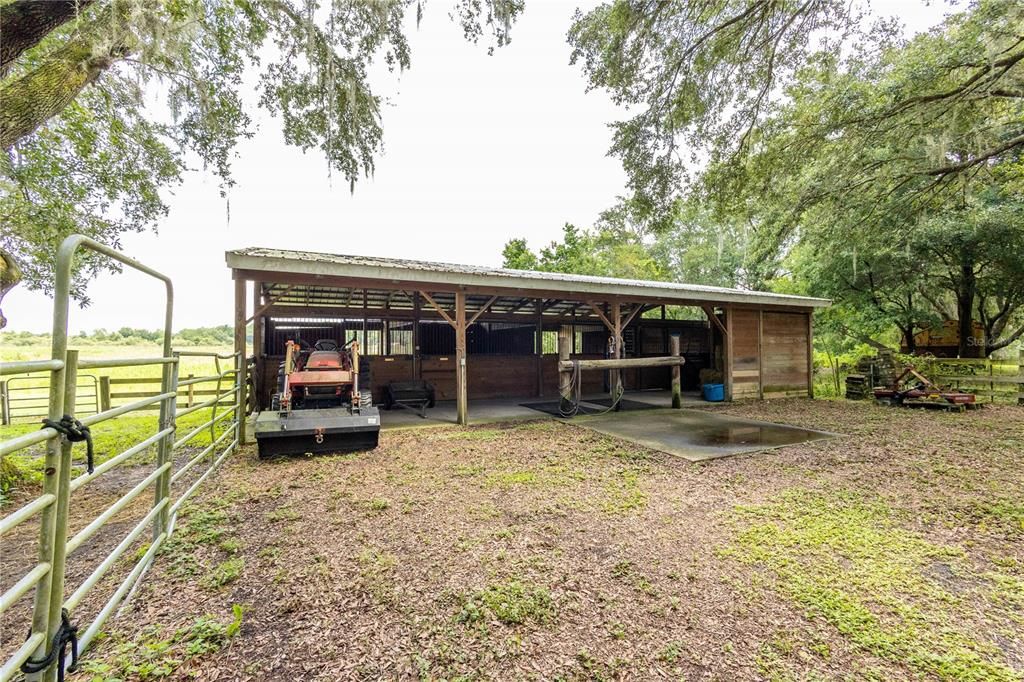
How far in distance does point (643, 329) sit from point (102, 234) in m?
11.9

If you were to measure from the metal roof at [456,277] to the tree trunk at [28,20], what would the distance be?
2193mm

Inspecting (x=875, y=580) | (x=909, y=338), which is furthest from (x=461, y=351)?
(x=909, y=338)

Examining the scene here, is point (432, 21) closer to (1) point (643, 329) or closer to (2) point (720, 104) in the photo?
(2) point (720, 104)

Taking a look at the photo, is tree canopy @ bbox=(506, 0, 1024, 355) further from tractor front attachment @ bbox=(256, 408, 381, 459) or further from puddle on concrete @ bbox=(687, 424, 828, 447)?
tractor front attachment @ bbox=(256, 408, 381, 459)

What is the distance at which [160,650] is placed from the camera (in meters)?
1.74

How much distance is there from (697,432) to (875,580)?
3.87 m

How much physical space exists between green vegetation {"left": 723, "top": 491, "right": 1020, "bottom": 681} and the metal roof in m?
4.61

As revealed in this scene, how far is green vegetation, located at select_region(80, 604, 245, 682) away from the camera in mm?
1609

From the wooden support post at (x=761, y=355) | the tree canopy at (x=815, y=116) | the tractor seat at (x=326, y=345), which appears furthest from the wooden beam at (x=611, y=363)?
the tractor seat at (x=326, y=345)

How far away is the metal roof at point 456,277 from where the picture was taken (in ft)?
16.9

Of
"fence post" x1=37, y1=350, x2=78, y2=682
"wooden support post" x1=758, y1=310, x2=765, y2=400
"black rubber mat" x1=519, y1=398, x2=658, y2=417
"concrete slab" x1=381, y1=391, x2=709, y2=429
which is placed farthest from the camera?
"wooden support post" x1=758, y1=310, x2=765, y2=400

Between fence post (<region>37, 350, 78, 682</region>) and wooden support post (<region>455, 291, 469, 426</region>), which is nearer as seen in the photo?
fence post (<region>37, 350, 78, 682</region>)

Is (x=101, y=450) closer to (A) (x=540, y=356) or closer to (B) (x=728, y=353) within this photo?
(A) (x=540, y=356)

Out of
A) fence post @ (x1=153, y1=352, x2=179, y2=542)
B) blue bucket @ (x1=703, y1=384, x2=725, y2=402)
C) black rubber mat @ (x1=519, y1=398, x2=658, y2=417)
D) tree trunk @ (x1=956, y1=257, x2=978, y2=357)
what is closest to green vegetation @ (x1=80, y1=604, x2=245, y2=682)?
fence post @ (x1=153, y1=352, x2=179, y2=542)
